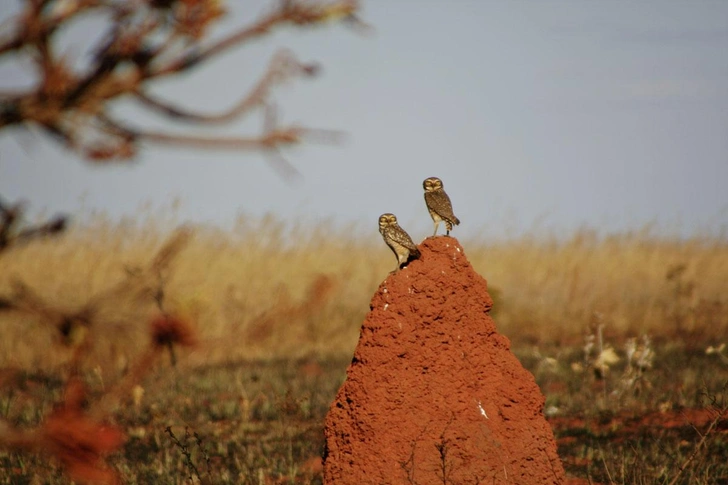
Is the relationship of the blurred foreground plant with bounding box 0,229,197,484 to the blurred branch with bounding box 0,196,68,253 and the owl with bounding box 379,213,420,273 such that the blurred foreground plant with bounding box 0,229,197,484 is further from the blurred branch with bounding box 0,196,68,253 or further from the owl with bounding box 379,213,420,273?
the owl with bounding box 379,213,420,273

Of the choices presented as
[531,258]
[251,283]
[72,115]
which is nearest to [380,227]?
[72,115]

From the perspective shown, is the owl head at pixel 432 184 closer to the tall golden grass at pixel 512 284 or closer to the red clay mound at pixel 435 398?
the red clay mound at pixel 435 398

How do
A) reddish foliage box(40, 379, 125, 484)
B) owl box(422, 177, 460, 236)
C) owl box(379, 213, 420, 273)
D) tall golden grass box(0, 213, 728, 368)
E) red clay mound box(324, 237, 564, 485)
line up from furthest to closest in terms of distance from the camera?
tall golden grass box(0, 213, 728, 368) < owl box(422, 177, 460, 236) < owl box(379, 213, 420, 273) < red clay mound box(324, 237, 564, 485) < reddish foliage box(40, 379, 125, 484)

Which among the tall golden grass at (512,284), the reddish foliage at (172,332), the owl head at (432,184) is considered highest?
the owl head at (432,184)

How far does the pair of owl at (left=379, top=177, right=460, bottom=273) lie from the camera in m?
5.09

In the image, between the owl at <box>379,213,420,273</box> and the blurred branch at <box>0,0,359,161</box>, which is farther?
the owl at <box>379,213,420,273</box>

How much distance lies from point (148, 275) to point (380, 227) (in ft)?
11.2

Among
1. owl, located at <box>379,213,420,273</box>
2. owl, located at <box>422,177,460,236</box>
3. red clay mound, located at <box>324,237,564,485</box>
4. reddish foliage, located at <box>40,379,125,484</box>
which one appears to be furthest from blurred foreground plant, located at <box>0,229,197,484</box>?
owl, located at <box>422,177,460,236</box>

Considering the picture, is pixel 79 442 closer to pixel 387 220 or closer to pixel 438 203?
pixel 387 220

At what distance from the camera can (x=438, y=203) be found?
18.1 feet

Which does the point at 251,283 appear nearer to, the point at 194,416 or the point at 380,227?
the point at 194,416

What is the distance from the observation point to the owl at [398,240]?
5070mm

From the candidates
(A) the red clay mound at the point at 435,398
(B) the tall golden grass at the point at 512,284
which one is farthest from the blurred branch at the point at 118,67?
(B) the tall golden grass at the point at 512,284

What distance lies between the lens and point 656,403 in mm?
8273
